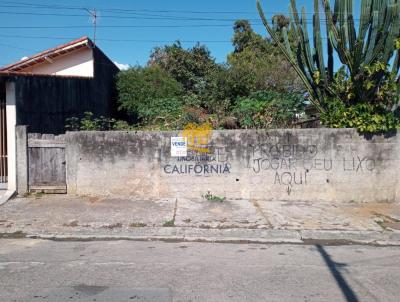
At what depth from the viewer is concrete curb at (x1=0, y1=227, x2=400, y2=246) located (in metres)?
7.04

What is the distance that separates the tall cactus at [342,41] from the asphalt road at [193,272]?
5.26 metres

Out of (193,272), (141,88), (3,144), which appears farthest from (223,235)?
(141,88)

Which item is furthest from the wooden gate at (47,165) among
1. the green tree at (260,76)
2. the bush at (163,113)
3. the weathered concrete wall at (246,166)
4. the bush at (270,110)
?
the green tree at (260,76)

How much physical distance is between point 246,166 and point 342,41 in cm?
397

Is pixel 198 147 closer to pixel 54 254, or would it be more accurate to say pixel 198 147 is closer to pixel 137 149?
pixel 137 149

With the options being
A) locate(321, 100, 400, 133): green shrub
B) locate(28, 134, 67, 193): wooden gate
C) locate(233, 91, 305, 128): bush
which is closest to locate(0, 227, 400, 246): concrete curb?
locate(28, 134, 67, 193): wooden gate

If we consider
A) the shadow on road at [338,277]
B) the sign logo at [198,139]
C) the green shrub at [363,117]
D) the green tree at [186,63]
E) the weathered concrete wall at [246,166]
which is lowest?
the shadow on road at [338,277]

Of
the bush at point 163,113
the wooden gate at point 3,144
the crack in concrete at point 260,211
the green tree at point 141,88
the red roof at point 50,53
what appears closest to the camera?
the crack in concrete at point 260,211

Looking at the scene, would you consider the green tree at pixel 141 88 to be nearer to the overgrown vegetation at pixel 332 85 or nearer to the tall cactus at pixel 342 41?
the overgrown vegetation at pixel 332 85

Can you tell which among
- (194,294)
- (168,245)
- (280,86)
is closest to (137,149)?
(168,245)

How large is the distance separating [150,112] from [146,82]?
4082 mm

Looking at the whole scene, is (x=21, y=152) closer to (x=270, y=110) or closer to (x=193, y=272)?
(x=270, y=110)

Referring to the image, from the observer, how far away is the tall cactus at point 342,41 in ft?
32.1

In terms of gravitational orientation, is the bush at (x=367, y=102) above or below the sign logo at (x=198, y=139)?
above
